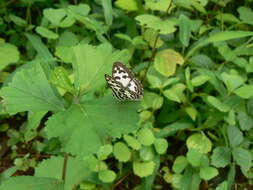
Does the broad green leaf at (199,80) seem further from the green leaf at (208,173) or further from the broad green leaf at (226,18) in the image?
the broad green leaf at (226,18)

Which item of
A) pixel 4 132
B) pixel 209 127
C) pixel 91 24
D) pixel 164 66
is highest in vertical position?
pixel 91 24

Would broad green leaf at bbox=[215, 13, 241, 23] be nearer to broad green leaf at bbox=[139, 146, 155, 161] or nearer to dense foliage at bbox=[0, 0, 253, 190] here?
dense foliage at bbox=[0, 0, 253, 190]

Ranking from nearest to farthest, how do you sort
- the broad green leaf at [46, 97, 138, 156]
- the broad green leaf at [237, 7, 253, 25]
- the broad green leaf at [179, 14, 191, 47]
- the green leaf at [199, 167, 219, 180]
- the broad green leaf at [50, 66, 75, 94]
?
1. the broad green leaf at [46, 97, 138, 156]
2. the broad green leaf at [50, 66, 75, 94]
3. the green leaf at [199, 167, 219, 180]
4. the broad green leaf at [179, 14, 191, 47]
5. the broad green leaf at [237, 7, 253, 25]

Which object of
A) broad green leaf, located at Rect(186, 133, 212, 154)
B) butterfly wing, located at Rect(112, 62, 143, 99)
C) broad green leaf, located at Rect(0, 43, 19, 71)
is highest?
butterfly wing, located at Rect(112, 62, 143, 99)

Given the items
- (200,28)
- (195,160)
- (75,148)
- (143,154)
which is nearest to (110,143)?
(143,154)

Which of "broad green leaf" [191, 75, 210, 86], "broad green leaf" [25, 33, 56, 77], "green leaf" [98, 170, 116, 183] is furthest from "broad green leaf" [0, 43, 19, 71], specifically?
"broad green leaf" [191, 75, 210, 86]

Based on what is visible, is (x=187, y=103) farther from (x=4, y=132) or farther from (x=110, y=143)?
(x=4, y=132)

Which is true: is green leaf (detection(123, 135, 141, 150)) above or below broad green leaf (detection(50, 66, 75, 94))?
below
